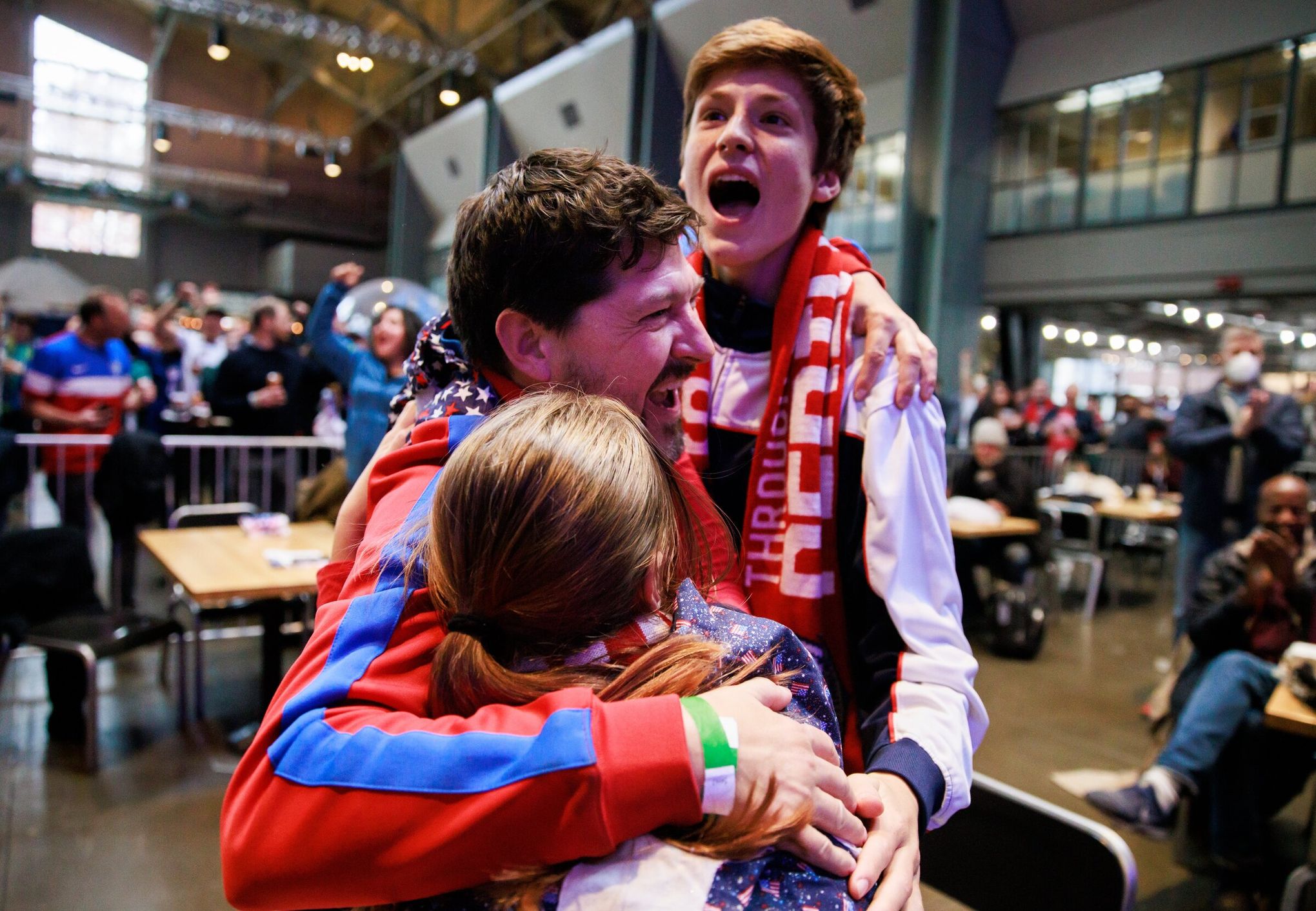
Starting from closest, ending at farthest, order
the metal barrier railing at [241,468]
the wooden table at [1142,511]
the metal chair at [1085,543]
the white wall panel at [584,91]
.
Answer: the metal barrier railing at [241,468] → the metal chair at [1085,543] → the wooden table at [1142,511] → the white wall panel at [584,91]

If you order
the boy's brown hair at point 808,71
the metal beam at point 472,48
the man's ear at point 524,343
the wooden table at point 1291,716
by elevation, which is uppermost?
the metal beam at point 472,48

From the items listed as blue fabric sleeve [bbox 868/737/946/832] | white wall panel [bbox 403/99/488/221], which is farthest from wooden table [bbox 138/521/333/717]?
white wall panel [bbox 403/99/488/221]

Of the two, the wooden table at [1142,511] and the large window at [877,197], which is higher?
the large window at [877,197]

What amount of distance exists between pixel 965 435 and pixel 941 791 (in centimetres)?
874

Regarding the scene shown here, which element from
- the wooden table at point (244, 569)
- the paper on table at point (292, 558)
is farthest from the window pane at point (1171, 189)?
the paper on table at point (292, 558)

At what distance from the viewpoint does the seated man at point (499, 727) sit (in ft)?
1.93

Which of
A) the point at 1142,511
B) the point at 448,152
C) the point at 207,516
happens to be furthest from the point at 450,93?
the point at 1142,511

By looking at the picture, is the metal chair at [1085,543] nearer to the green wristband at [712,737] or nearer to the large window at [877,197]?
the large window at [877,197]

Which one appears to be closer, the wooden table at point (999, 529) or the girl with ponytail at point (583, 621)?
the girl with ponytail at point (583, 621)

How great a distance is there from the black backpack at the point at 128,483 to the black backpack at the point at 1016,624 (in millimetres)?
5046

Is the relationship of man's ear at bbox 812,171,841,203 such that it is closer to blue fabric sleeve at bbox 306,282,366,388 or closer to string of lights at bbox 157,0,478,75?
blue fabric sleeve at bbox 306,282,366,388

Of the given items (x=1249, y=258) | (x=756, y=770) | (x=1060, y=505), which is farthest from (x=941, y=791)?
(x=1249, y=258)

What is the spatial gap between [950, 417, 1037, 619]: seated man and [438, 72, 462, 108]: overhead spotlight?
39.1 feet

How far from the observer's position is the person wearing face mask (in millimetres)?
4613
